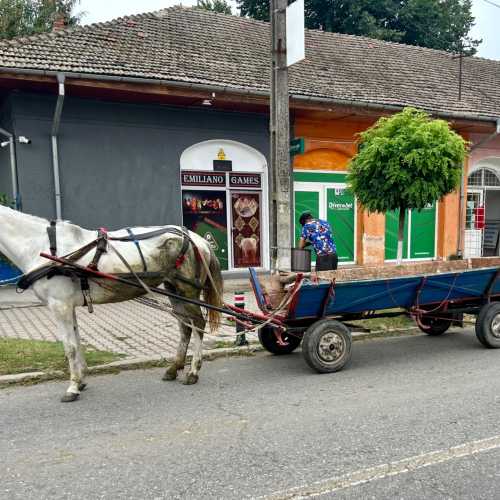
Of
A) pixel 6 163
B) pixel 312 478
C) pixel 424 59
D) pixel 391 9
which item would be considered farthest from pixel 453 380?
pixel 391 9

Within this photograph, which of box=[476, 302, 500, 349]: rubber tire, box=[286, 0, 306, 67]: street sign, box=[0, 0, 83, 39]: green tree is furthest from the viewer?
box=[0, 0, 83, 39]: green tree

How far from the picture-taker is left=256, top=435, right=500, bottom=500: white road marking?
2889 mm

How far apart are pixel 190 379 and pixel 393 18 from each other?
2677cm

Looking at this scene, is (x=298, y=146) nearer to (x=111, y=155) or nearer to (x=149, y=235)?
(x=149, y=235)

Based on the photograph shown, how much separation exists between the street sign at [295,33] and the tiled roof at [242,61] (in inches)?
137

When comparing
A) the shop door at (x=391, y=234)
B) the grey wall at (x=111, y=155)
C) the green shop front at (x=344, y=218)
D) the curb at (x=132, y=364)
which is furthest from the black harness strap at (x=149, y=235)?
the shop door at (x=391, y=234)

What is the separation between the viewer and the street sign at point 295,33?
22.1ft

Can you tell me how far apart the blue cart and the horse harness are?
3.00ft

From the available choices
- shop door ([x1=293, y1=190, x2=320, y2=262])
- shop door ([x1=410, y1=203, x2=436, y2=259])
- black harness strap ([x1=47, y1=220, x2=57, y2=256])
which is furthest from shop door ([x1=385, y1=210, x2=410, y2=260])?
→ black harness strap ([x1=47, y1=220, x2=57, y2=256])

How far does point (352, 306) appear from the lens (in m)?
5.52

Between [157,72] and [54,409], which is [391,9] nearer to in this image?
[157,72]

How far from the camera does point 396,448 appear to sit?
3.44 meters

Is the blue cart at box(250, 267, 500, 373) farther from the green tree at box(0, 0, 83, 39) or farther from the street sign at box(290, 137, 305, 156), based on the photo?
the green tree at box(0, 0, 83, 39)

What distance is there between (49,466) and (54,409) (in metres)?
1.15
